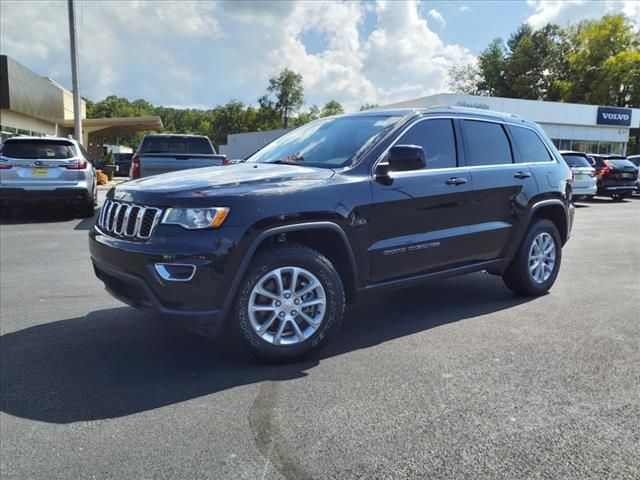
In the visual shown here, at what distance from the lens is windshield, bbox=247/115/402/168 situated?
4246 mm

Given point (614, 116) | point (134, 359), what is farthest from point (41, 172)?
point (614, 116)

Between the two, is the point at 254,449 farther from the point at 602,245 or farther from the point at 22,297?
the point at 602,245

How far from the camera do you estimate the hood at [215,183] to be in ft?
11.1

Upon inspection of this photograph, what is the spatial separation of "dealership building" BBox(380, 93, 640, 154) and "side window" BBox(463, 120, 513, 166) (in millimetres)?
29803

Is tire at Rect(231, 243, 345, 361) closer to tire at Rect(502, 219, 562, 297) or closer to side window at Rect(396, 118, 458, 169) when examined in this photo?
side window at Rect(396, 118, 458, 169)

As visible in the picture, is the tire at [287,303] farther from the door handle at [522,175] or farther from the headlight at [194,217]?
the door handle at [522,175]

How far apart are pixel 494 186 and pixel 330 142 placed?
1.62 meters

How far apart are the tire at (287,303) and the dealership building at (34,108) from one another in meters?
23.4

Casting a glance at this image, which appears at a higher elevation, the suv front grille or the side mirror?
the side mirror

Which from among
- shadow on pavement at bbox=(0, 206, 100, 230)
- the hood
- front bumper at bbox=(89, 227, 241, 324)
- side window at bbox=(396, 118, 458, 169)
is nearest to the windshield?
side window at bbox=(396, 118, 458, 169)

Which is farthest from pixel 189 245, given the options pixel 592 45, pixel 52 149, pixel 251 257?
pixel 592 45

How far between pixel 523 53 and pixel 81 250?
231 ft

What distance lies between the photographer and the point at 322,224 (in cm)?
367

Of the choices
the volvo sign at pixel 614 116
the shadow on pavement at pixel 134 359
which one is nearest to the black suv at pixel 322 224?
the shadow on pavement at pixel 134 359
